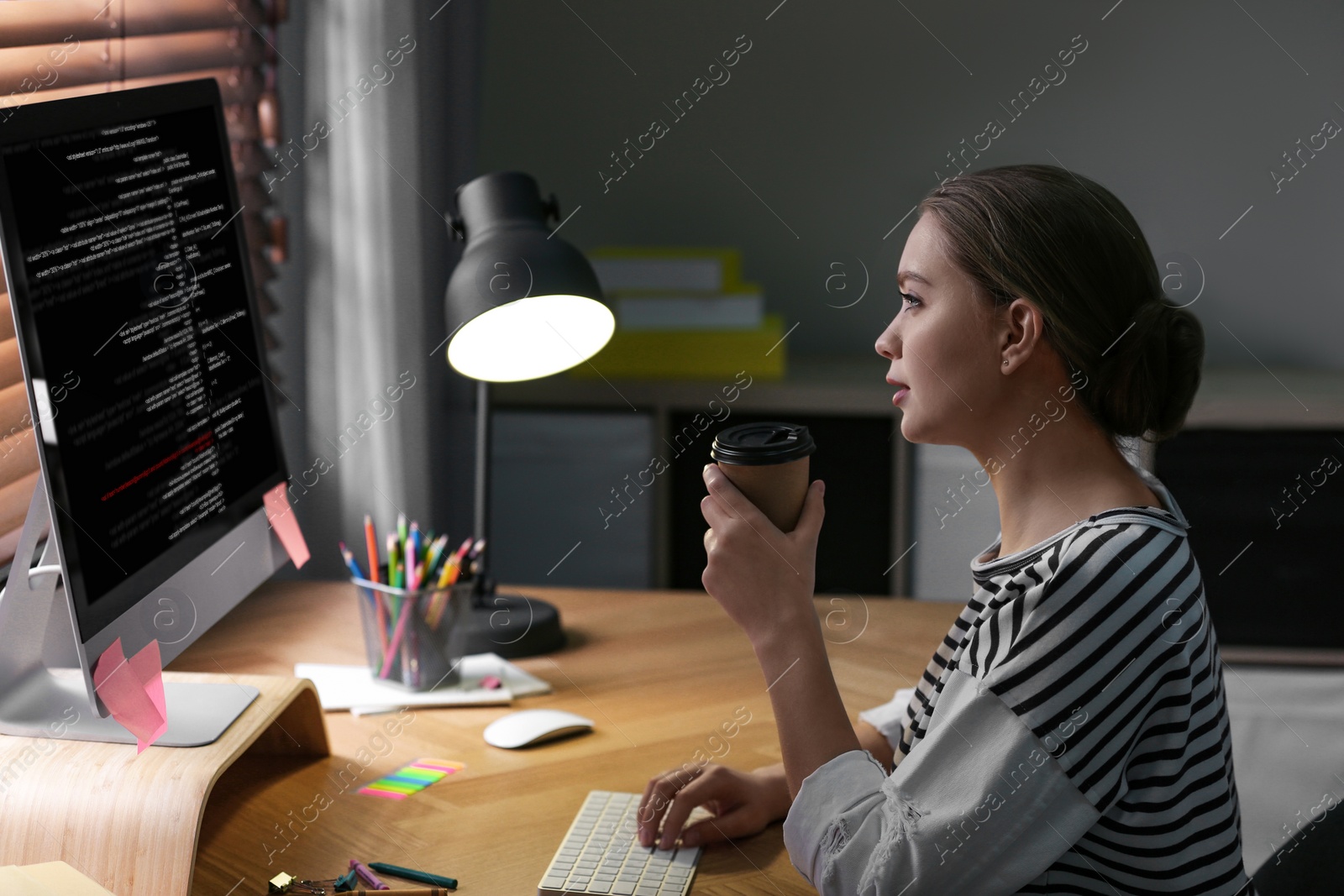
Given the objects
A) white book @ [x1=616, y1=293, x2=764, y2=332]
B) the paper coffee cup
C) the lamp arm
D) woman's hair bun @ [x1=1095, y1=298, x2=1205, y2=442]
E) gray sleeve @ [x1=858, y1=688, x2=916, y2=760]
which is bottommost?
gray sleeve @ [x1=858, y1=688, x2=916, y2=760]

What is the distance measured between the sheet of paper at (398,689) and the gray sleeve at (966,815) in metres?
0.52

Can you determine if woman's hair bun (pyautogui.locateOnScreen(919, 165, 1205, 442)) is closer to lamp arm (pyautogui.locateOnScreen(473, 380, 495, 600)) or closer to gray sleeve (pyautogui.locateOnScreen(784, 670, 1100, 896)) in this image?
gray sleeve (pyautogui.locateOnScreen(784, 670, 1100, 896))

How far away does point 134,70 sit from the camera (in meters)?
1.53

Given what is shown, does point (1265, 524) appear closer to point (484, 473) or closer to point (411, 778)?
point (484, 473)

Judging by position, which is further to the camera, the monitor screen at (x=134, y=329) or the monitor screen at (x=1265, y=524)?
the monitor screen at (x=1265, y=524)

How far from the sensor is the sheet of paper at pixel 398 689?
1.23 m

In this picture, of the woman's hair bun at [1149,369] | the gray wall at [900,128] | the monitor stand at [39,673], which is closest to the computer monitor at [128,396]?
the monitor stand at [39,673]

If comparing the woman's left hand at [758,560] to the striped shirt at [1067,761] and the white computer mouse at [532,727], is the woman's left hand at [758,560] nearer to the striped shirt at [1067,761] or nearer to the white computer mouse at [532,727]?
the striped shirt at [1067,761]

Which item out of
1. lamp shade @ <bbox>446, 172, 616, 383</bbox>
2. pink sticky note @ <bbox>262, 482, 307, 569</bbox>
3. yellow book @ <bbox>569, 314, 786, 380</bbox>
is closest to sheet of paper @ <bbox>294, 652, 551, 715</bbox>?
pink sticky note @ <bbox>262, 482, 307, 569</bbox>

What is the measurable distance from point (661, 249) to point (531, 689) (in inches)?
54.4

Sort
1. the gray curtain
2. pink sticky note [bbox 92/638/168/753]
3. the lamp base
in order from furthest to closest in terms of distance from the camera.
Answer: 1. the gray curtain
2. the lamp base
3. pink sticky note [bbox 92/638/168/753]

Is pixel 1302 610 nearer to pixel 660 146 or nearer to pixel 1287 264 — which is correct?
pixel 1287 264

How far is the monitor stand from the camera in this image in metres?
0.91

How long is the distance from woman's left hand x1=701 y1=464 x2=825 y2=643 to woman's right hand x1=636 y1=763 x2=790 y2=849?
15 centimetres
